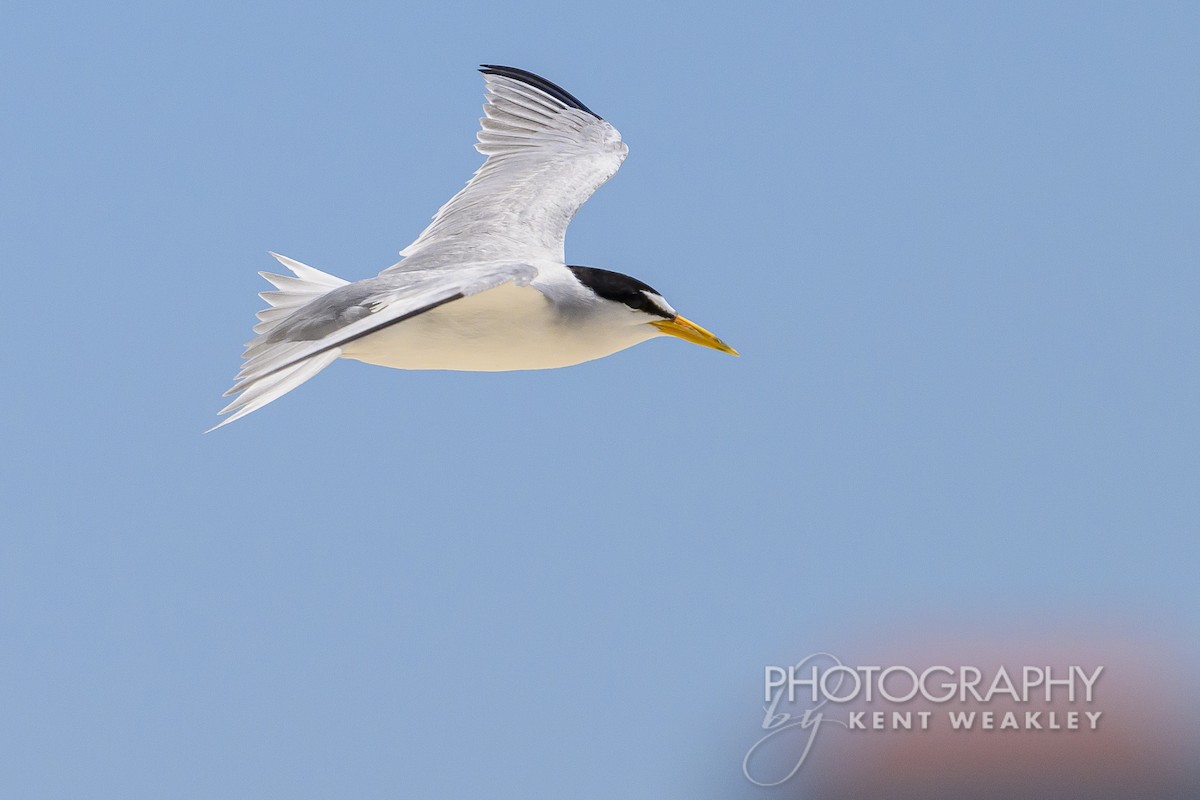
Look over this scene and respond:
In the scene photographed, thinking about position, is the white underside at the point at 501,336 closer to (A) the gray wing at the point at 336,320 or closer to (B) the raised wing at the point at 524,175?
(A) the gray wing at the point at 336,320

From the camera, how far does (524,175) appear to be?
8188 millimetres

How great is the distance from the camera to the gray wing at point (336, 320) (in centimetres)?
496

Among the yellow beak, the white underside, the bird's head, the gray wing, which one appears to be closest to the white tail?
the gray wing

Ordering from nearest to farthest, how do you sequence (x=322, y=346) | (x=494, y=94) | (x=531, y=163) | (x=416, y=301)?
(x=322, y=346), (x=416, y=301), (x=531, y=163), (x=494, y=94)

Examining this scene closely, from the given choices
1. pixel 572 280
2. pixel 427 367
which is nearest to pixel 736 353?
pixel 572 280

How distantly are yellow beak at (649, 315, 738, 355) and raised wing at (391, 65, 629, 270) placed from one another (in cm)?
86

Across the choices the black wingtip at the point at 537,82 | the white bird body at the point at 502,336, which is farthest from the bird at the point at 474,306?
the black wingtip at the point at 537,82

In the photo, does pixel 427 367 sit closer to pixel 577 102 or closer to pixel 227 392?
pixel 227 392

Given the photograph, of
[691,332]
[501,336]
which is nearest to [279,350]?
[501,336]

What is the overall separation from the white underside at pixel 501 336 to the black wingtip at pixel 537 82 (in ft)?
10.7

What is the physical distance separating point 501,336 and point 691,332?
98 centimetres

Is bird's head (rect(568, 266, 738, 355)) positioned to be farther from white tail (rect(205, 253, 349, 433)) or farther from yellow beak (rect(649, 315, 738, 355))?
white tail (rect(205, 253, 349, 433))

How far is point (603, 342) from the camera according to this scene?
20.6ft

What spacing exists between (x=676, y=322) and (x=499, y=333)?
94 centimetres
